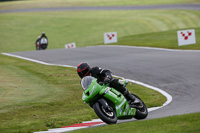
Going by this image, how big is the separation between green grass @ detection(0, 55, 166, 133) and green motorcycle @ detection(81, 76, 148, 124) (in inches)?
59.8

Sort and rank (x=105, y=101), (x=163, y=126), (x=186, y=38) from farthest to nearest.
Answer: (x=186, y=38)
(x=105, y=101)
(x=163, y=126)

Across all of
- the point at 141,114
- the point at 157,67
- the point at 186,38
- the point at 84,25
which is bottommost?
the point at 84,25

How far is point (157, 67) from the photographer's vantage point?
1870cm

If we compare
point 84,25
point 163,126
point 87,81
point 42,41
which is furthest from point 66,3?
point 163,126

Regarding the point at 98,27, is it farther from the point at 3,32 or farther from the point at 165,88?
the point at 165,88

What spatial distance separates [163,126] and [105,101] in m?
1.53

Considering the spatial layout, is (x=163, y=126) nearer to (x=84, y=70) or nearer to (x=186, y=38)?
(x=84, y=70)

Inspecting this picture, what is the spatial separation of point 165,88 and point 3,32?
37138mm

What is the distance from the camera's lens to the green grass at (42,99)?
10086 millimetres

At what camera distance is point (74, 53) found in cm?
2688

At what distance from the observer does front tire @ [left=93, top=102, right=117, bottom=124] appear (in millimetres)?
8531

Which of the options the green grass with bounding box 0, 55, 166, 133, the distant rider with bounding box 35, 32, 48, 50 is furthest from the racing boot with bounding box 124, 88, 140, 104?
the distant rider with bounding box 35, 32, 48, 50

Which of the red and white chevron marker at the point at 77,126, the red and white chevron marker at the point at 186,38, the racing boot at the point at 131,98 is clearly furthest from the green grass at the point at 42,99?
the red and white chevron marker at the point at 186,38

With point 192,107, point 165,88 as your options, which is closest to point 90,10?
point 165,88
